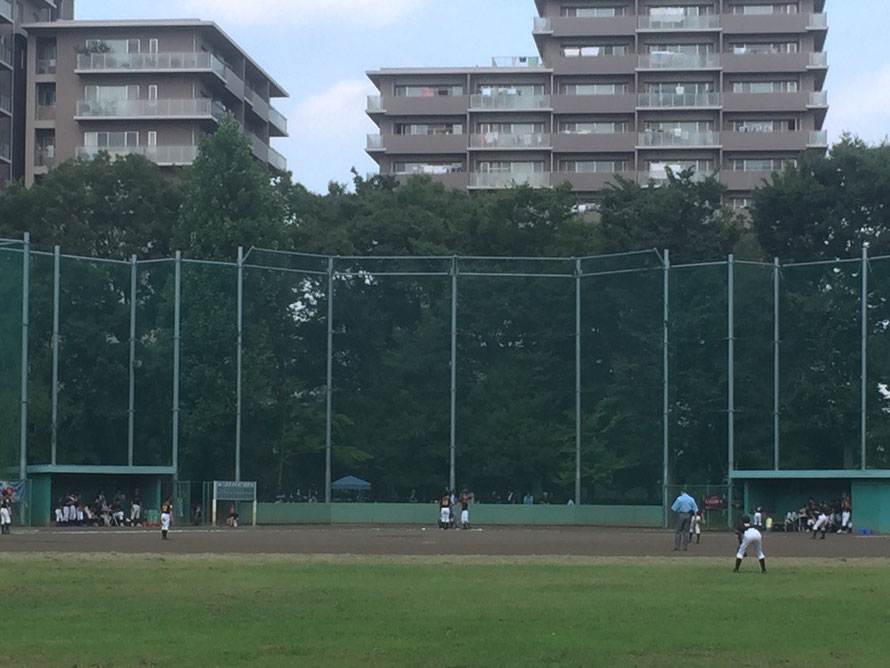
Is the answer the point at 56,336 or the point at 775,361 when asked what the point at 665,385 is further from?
the point at 56,336

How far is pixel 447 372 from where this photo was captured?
7250 centimetres

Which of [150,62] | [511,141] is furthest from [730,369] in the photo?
[511,141]

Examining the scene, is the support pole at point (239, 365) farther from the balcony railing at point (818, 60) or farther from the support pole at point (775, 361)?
the balcony railing at point (818, 60)

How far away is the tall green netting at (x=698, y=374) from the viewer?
68.5 meters

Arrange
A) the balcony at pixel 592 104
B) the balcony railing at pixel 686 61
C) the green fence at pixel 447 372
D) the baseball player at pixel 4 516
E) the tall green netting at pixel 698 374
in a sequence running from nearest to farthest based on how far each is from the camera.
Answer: the baseball player at pixel 4 516 < the green fence at pixel 447 372 < the tall green netting at pixel 698 374 < the balcony railing at pixel 686 61 < the balcony at pixel 592 104

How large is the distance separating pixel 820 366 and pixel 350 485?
20.0 metres

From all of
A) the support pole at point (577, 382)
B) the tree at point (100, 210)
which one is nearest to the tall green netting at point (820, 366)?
the support pole at point (577, 382)

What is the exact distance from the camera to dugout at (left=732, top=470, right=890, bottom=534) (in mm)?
61719

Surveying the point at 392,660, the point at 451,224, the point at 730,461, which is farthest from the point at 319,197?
the point at 392,660

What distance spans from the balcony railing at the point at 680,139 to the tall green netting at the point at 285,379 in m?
57.9

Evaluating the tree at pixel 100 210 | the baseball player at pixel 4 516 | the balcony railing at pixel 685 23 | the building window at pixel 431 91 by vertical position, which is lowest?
the baseball player at pixel 4 516

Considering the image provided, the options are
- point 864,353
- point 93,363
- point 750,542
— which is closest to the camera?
point 750,542

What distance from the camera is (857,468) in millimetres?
65812

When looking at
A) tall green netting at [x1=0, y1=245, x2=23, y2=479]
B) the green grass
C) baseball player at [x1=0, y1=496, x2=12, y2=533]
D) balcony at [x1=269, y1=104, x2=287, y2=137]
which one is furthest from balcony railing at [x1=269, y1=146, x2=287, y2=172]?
the green grass
